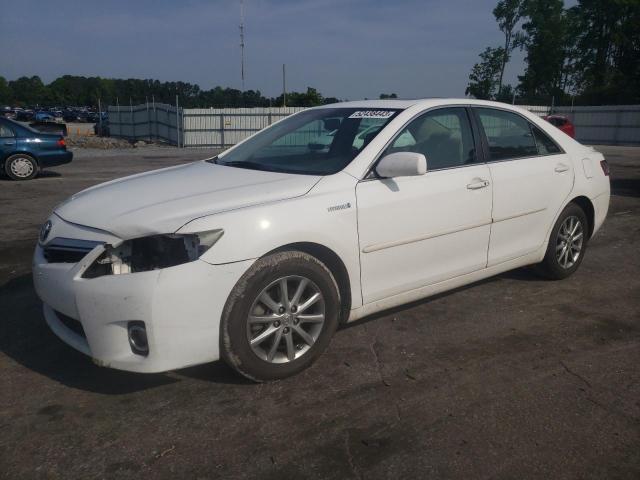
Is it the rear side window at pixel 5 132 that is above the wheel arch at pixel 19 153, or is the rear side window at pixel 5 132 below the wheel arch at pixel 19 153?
above

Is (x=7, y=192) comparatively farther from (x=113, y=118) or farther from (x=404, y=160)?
(x=113, y=118)

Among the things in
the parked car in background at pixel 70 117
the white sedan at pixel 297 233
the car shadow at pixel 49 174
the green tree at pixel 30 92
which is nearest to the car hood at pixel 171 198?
the white sedan at pixel 297 233

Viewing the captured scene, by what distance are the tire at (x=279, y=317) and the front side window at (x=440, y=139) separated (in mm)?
1058

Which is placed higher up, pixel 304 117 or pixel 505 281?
pixel 304 117

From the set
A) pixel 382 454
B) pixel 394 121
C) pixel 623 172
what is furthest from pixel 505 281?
pixel 623 172

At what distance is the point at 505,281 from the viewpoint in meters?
5.32

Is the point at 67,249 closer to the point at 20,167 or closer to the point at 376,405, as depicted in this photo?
the point at 376,405

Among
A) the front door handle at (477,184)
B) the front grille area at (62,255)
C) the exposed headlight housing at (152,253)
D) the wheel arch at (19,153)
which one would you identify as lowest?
the wheel arch at (19,153)

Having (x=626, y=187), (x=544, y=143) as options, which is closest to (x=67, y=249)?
(x=544, y=143)

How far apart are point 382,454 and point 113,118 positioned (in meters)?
37.4

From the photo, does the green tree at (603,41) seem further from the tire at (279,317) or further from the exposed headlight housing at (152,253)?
the exposed headlight housing at (152,253)

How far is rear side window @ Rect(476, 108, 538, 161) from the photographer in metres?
4.52

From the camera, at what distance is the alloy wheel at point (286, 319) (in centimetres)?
324

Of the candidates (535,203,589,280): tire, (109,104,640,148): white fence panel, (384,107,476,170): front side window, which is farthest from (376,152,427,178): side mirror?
(109,104,640,148): white fence panel
